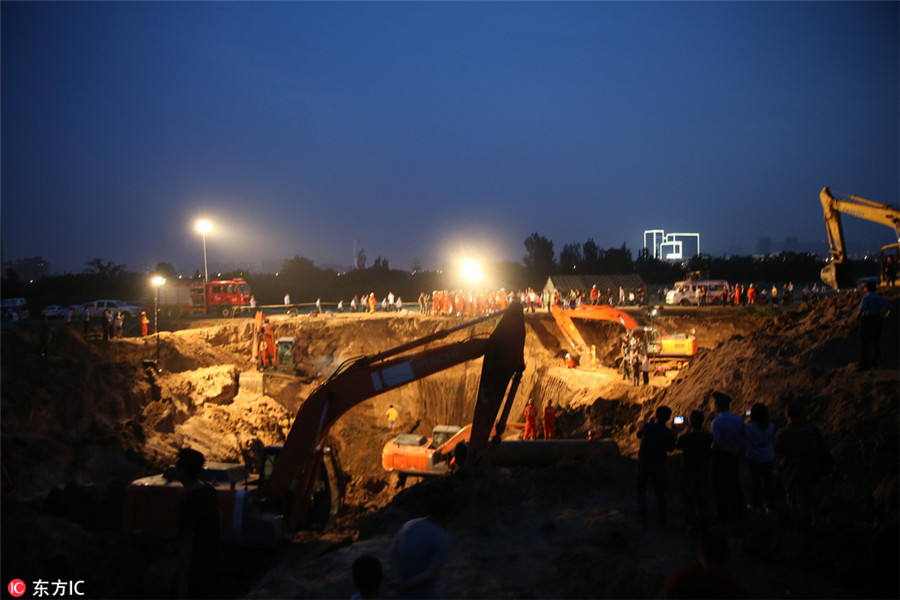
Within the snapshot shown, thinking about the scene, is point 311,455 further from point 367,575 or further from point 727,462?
point 727,462

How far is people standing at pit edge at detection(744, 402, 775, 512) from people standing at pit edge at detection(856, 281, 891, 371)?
377 cm

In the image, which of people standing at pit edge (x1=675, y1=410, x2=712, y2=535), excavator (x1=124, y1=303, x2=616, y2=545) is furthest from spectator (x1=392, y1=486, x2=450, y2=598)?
excavator (x1=124, y1=303, x2=616, y2=545)

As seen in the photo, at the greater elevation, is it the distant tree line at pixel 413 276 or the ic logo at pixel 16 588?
the distant tree line at pixel 413 276

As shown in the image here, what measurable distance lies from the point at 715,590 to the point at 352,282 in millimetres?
67650

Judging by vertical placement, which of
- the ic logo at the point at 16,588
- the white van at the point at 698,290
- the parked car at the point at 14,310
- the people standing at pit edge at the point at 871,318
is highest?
the white van at the point at 698,290

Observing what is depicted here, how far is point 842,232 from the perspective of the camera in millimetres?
17281

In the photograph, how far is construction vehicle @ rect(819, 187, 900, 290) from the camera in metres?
16.2

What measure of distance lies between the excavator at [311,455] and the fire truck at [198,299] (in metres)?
24.3

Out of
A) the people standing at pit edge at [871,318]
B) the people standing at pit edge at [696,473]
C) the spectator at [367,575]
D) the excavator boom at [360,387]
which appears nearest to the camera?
the spectator at [367,575]

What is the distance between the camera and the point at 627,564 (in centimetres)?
588

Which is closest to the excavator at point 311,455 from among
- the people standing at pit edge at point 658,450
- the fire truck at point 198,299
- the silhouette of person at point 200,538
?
the people standing at pit edge at point 658,450

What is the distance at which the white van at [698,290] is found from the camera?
32.4m

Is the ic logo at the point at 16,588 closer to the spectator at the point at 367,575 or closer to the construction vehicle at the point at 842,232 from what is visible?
the spectator at the point at 367,575

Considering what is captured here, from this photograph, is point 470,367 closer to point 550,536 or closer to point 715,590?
point 550,536
